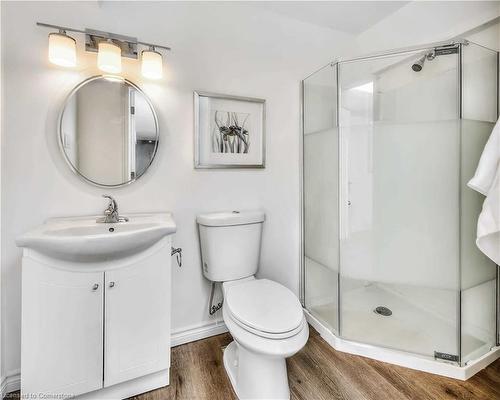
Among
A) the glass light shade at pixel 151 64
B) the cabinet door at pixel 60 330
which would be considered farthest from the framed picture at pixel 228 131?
the cabinet door at pixel 60 330

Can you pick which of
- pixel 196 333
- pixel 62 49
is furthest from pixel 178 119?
pixel 196 333

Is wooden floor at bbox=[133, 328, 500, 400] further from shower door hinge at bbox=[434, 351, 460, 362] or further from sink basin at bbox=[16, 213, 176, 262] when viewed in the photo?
Result: sink basin at bbox=[16, 213, 176, 262]

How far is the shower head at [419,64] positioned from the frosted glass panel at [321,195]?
1.52 ft

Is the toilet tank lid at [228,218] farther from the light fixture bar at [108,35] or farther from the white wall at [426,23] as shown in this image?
the white wall at [426,23]

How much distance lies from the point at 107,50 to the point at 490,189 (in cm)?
204

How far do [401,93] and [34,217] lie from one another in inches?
88.1

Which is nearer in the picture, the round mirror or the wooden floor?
the wooden floor

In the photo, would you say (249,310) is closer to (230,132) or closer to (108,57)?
(230,132)

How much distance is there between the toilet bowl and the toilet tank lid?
15.7 inches

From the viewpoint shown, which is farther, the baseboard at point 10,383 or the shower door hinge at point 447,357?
the shower door hinge at point 447,357

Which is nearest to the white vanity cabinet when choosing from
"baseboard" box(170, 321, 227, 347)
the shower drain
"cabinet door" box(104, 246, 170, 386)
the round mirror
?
"cabinet door" box(104, 246, 170, 386)

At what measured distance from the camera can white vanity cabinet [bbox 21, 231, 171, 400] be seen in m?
1.07

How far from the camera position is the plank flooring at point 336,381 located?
4.15 ft

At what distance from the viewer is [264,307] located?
125 centimetres
